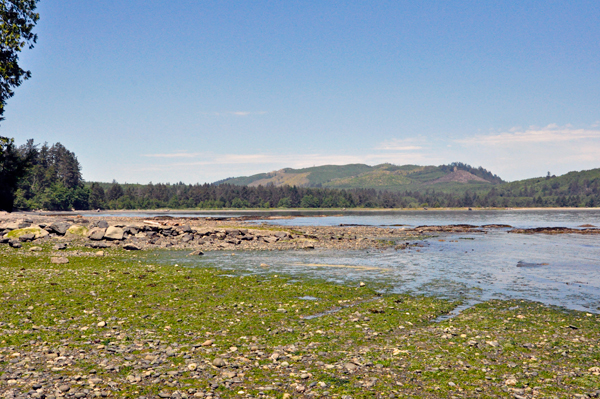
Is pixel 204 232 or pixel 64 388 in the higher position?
pixel 204 232

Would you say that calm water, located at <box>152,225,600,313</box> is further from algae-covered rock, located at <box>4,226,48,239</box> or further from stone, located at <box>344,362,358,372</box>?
algae-covered rock, located at <box>4,226,48,239</box>

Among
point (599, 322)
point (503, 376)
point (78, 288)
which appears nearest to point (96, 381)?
point (503, 376)

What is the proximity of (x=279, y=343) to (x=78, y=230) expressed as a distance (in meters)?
38.5

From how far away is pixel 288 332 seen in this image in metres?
13.4

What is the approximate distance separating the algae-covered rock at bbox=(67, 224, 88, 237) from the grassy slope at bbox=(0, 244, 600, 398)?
24.1 meters

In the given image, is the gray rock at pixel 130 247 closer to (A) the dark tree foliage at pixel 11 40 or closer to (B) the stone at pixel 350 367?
(A) the dark tree foliage at pixel 11 40

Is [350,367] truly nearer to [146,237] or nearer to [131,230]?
[146,237]

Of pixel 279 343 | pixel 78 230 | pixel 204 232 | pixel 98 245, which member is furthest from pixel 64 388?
pixel 204 232

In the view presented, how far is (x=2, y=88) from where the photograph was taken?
3525cm

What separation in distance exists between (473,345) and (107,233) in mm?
38153

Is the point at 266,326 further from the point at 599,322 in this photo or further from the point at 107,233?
the point at 107,233

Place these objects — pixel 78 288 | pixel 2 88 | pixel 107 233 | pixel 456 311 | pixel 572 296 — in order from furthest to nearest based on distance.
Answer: pixel 107 233, pixel 2 88, pixel 572 296, pixel 78 288, pixel 456 311


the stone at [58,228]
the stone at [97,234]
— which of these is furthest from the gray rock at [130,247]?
the stone at [58,228]

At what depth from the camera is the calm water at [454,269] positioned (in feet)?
70.1
